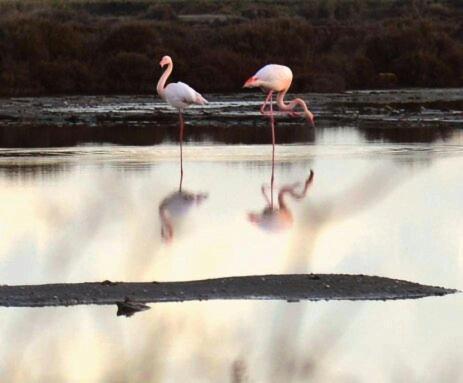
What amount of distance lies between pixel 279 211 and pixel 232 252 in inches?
108

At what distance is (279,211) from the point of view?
1575cm

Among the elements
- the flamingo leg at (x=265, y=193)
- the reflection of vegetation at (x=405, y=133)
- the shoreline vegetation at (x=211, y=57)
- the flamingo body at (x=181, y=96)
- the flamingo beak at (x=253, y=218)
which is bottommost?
the shoreline vegetation at (x=211, y=57)

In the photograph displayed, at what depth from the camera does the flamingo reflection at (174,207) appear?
14.5 metres

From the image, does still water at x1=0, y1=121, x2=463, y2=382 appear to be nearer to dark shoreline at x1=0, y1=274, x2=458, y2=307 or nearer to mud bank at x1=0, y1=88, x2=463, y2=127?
dark shoreline at x1=0, y1=274, x2=458, y2=307

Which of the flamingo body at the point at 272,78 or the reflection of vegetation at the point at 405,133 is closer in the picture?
the reflection of vegetation at the point at 405,133

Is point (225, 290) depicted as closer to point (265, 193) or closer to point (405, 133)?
point (265, 193)

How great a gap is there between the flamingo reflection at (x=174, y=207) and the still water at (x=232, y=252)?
21 mm

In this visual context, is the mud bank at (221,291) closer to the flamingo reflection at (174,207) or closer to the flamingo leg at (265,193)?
the flamingo reflection at (174,207)

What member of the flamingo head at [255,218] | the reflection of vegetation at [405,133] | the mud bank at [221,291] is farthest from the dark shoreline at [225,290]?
the reflection of vegetation at [405,133]

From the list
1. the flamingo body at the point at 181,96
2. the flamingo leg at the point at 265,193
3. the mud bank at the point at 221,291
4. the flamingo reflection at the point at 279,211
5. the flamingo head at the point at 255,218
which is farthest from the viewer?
the flamingo body at the point at 181,96

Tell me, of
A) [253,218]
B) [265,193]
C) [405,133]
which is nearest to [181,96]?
[405,133]

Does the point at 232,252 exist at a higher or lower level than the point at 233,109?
higher

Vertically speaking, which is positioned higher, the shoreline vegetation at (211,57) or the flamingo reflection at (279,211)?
the flamingo reflection at (279,211)

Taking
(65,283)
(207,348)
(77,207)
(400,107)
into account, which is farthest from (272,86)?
(207,348)
